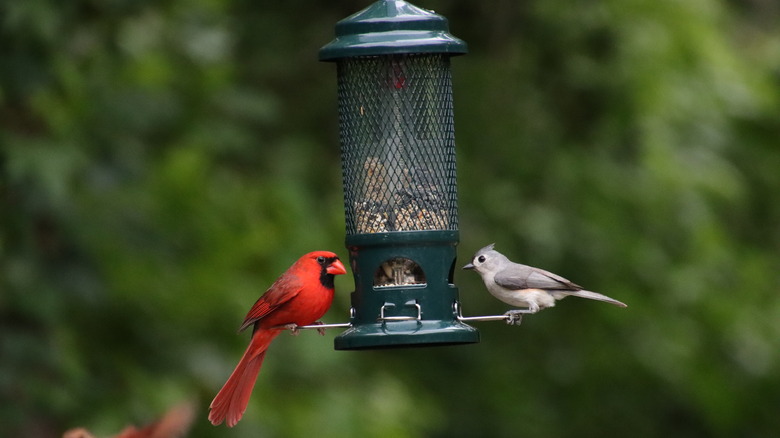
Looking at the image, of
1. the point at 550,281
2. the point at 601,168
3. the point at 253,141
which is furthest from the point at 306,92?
the point at 550,281

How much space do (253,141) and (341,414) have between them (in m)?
2.98

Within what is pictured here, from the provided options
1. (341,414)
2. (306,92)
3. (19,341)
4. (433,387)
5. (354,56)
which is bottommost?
(433,387)

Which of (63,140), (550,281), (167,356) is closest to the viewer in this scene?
(550,281)

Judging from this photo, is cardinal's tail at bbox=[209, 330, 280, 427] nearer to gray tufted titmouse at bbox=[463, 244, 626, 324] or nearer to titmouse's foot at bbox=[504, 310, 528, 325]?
gray tufted titmouse at bbox=[463, 244, 626, 324]

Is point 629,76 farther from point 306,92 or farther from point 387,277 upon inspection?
point 387,277

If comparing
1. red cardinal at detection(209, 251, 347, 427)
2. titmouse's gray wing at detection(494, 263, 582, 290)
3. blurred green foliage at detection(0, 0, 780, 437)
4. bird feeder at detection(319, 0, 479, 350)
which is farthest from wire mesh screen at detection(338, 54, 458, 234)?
blurred green foliage at detection(0, 0, 780, 437)

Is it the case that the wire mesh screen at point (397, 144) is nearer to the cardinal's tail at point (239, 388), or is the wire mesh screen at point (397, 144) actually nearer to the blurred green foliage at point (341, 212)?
the cardinal's tail at point (239, 388)

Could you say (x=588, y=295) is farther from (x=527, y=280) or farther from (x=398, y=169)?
(x=398, y=169)

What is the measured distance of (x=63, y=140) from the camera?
9117 millimetres

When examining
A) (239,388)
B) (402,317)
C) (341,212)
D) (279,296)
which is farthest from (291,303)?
(341,212)

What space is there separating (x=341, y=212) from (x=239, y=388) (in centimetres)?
447

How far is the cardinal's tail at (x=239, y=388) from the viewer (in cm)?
678

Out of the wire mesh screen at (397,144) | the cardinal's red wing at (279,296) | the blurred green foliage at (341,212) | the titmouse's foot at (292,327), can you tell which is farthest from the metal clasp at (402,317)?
the blurred green foliage at (341,212)

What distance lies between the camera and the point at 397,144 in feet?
23.1
